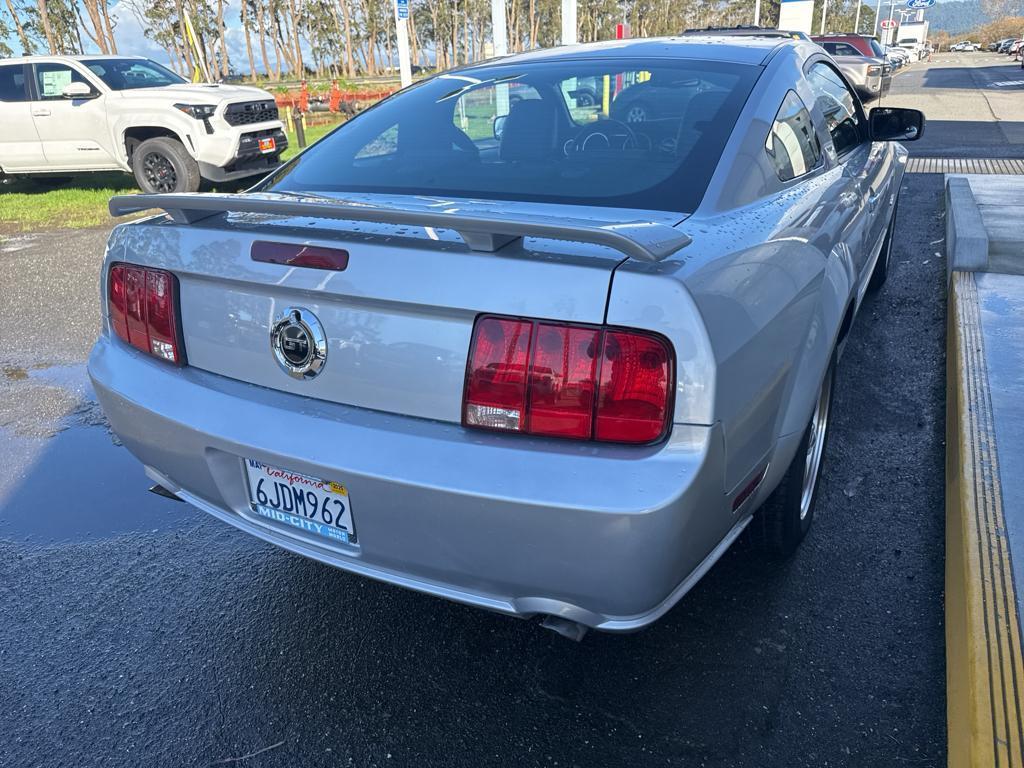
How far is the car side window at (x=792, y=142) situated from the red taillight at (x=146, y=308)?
68.9 inches

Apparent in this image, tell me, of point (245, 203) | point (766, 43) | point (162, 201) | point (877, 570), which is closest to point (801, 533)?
point (877, 570)

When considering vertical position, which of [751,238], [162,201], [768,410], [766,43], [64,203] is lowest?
[64,203]

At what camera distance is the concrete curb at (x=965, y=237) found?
5008 millimetres

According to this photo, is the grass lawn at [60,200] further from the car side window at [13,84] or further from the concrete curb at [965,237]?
the concrete curb at [965,237]

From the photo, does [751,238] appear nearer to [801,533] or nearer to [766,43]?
[801,533]

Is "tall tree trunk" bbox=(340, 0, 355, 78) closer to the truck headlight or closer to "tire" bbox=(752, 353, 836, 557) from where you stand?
the truck headlight

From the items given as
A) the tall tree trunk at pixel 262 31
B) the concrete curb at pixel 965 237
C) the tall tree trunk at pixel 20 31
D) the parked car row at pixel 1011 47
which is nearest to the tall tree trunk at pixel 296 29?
the tall tree trunk at pixel 262 31

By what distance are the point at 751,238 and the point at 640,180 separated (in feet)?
1.19

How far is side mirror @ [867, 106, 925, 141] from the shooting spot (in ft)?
12.5

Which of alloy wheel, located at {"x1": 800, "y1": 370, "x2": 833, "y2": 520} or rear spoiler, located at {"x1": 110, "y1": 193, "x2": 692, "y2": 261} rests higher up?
rear spoiler, located at {"x1": 110, "y1": 193, "x2": 692, "y2": 261}

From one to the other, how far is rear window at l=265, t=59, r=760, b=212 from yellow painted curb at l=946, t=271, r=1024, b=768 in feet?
4.30

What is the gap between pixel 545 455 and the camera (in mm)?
1659

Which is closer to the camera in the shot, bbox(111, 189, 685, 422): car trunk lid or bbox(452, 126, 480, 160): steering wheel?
bbox(111, 189, 685, 422): car trunk lid

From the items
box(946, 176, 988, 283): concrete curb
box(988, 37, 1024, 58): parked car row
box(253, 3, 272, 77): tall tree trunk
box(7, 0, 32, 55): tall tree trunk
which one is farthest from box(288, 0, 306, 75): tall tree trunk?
box(946, 176, 988, 283): concrete curb
